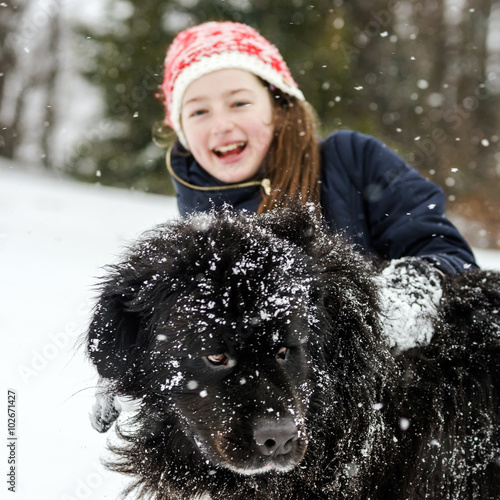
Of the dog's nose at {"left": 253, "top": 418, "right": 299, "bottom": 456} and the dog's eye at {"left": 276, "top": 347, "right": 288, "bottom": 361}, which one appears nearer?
the dog's nose at {"left": 253, "top": 418, "right": 299, "bottom": 456}

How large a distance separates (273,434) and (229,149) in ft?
6.37

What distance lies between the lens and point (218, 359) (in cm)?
195

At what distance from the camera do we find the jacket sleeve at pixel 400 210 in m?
3.11

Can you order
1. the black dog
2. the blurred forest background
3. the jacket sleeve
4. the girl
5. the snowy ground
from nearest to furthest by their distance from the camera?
1. the black dog
2. the snowy ground
3. the jacket sleeve
4. the girl
5. the blurred forest background

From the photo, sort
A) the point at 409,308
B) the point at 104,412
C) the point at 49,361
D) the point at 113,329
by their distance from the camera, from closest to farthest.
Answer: the point at 113,329, the point at 409,308, the point at 104,412, the point at 49,361

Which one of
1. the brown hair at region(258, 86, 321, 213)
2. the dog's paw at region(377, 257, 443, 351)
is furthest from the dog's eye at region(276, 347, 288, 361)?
the brown hair at region(258, 86, 321, 213)

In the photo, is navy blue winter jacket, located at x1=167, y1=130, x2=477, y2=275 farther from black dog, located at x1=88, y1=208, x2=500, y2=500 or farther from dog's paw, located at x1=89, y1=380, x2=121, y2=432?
dog's paw, located at x1=89, y1=380, x2=121, y2=432

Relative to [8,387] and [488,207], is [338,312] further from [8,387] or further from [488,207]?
[488,207]

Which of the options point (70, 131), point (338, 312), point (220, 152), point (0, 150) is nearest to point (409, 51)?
point (70, 131)

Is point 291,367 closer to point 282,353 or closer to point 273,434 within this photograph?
point 282,353

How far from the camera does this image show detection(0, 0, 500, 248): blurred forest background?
10.2 m

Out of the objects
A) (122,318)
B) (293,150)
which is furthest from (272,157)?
(122,318)

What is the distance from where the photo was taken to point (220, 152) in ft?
11.2

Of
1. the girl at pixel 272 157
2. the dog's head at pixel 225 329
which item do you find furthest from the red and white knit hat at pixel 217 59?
the dog's head at pixel 225 329
